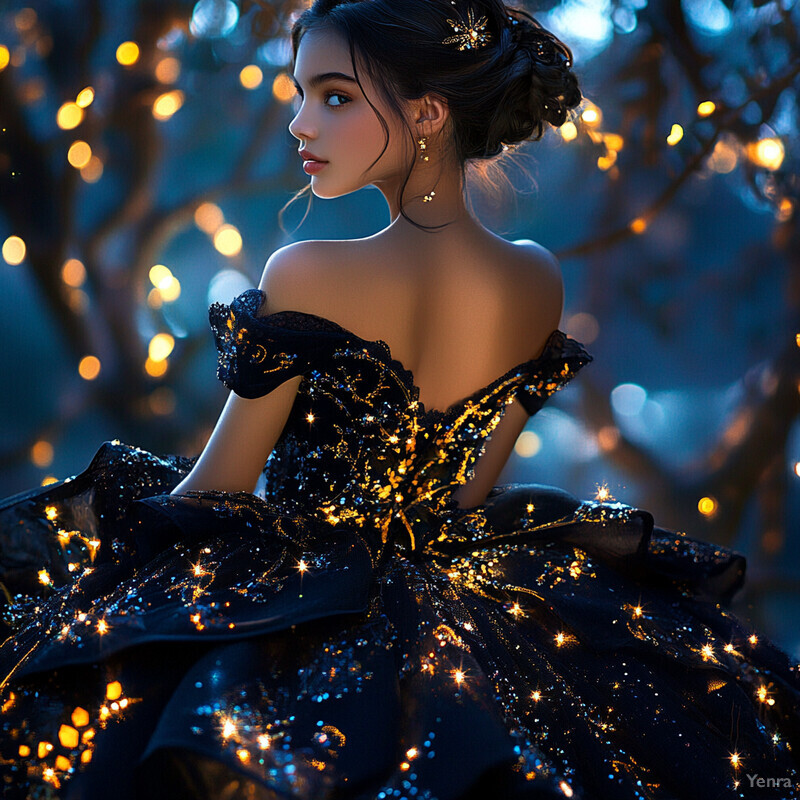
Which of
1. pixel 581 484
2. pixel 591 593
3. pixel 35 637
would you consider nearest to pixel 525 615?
pixel 591 593

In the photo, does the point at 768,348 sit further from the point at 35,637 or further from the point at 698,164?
the point at 35,637

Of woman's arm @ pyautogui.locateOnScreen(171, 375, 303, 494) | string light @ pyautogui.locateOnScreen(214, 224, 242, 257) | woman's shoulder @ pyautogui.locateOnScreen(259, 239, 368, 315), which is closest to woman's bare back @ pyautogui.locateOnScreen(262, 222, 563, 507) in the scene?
woman's shoulder @ pyautogui.locateOnScreen(259, 239, 368, 315)

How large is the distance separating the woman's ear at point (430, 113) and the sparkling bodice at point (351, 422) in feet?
0.98

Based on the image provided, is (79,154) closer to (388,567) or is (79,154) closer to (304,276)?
(304,276)

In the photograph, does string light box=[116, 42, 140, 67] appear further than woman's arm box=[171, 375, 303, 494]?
Yes

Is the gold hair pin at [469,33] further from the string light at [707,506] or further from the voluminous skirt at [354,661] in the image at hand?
the string light at [707,506]

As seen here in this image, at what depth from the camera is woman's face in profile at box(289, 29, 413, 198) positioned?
972 mm

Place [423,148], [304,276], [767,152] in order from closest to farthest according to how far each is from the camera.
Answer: [304,276] → [423,148] → [767,152]

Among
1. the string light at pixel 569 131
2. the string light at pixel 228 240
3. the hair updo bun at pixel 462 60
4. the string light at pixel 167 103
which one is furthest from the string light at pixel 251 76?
the hair updo bun at pixel 462 60

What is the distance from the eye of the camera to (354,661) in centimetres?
74

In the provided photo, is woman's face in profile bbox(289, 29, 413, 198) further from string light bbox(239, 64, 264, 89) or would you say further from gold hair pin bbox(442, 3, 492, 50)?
string light bbox(239, 64, 264, 89)

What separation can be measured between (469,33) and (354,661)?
770 mm

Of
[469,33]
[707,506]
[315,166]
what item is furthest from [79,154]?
[707,506]

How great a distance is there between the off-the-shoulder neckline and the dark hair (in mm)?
237
